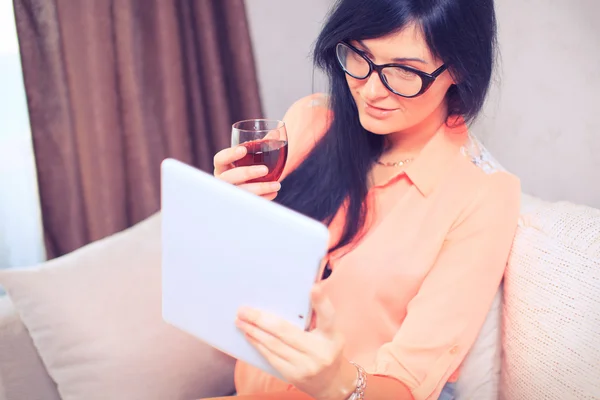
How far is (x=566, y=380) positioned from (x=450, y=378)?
23cm

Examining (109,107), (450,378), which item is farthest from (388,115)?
(109,107)

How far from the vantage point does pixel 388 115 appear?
1130 mm

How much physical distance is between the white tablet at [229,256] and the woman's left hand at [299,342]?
0.01 m

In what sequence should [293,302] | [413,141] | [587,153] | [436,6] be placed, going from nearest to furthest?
1. [293,302]
2. [436,6]
3. [413,141]
4. [587,153]

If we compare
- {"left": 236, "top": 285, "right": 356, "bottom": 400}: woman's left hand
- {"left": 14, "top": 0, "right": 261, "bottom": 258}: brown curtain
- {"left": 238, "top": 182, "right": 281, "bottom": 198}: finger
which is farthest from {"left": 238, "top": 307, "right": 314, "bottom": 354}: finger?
{"left": 14, "top": 0, "right": 261, "bottom": 258}: brown curtain

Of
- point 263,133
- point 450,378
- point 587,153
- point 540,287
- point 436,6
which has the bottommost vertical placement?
point 450,378

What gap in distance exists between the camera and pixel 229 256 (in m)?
0.80

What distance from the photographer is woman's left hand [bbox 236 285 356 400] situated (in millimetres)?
787

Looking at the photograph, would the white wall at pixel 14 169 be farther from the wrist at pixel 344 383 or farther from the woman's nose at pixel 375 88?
the wrist at pixel 344 383

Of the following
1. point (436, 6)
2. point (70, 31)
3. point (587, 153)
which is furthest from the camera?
point (70, 31)

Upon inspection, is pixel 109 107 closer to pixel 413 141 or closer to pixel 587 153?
pixel 413 141

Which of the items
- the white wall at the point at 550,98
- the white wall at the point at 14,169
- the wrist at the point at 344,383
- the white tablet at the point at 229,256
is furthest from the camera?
the white wall at the point at 14,169

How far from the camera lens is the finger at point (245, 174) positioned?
1.03m

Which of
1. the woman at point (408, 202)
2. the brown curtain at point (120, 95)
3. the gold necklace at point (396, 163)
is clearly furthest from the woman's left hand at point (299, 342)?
the brown curtain at point (120, 95)
